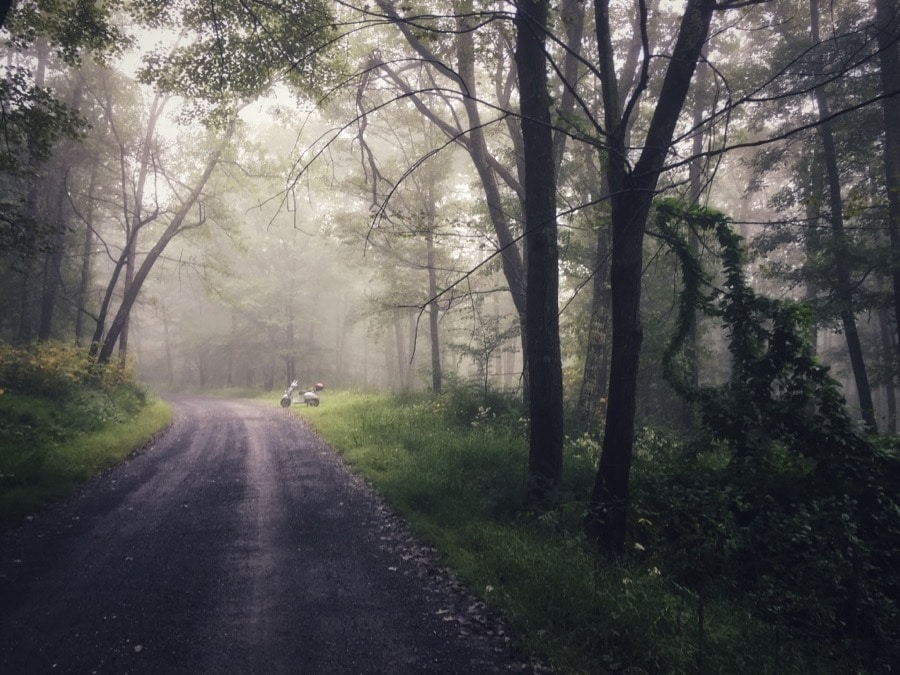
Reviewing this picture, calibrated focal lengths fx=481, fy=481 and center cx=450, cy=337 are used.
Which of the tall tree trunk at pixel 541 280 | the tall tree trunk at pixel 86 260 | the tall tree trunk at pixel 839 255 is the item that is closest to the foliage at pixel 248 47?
the tall tree trunk at pixel 541 280

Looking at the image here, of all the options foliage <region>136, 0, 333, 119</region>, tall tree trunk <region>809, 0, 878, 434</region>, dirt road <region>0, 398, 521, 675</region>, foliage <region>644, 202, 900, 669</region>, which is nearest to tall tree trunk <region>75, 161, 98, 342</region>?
foliage <region>136, 0, 333, 119</region>

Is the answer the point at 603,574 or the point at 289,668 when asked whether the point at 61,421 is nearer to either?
the point at 289,668

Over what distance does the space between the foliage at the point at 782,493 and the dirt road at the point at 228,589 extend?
2695 mm

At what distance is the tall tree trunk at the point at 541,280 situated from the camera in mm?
6766

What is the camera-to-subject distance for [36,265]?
1911cm

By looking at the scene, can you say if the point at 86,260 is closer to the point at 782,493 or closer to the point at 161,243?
the point at 161,243

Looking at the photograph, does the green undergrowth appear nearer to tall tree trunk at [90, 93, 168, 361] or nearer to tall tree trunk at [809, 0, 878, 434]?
tall tree trunk at [90, 93, 168, 361]

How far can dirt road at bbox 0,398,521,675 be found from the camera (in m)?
3.92

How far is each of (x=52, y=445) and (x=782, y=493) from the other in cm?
1221

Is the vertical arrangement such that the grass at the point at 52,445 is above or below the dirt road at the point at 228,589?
above

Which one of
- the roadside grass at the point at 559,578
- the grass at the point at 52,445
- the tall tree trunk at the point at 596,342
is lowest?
the roadside grass at the point at 559,578

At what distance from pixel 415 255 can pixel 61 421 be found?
515 inches

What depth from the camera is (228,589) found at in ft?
16.3

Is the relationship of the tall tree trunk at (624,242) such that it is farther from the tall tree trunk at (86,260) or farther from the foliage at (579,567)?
the tall tree trunk at (86,260)
